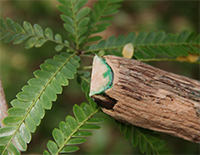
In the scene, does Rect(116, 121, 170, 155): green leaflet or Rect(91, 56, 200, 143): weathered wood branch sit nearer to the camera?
Rect(91, 56, 200, 143): weathered wood branch

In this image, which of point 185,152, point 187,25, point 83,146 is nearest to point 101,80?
point 83,146

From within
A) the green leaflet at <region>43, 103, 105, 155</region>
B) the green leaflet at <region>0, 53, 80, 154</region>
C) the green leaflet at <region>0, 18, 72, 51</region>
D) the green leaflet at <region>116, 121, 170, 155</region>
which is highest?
the green leaflet at <region>0, 18, 72, 51</region>

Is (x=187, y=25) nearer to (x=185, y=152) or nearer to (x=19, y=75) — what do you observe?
(x=185, y=152)

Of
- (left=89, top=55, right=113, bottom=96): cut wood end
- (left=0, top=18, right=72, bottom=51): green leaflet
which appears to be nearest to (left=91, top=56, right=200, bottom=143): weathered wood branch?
(left=89, top=55, right=113, bottom=96): cut wood end

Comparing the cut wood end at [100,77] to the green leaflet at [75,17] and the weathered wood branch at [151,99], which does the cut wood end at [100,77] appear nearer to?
the weathered wood branch at [151,99]

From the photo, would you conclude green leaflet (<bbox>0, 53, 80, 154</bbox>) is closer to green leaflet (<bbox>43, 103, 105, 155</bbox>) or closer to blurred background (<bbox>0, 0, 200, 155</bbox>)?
green leaflet (<bbox>43, 103, 105, 155</bbox>)
